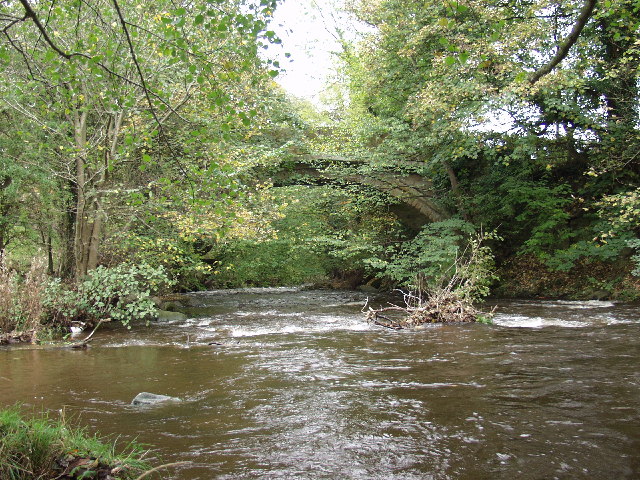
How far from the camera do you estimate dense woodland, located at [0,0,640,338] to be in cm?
1112

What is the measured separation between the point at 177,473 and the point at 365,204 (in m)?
16.6

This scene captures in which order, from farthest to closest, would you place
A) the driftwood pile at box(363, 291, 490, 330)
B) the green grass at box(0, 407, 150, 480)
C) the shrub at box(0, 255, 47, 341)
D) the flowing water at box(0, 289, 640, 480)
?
the driftwood pile at box(363, 291, 490, 330), the shrub at box(0, 255, 47, 341), the flowing water at box(0, 289, 640, 480), the green grass at box(0, 407, 150, 480)

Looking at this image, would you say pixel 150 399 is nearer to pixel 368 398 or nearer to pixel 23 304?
pixel 368 398

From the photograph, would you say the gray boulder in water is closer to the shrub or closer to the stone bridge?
the shrub

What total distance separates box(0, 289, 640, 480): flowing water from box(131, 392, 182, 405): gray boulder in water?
0.71ft

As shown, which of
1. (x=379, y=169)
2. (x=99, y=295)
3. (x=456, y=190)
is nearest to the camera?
(x=99, y=295)

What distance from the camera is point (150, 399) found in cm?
586

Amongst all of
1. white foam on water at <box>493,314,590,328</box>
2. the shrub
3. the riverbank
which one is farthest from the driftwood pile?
the shrub

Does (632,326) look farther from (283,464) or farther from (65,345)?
(65,345)

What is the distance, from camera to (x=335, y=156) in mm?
17719

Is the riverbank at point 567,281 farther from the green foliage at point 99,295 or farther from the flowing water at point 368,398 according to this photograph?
the green foliage at point 99,295

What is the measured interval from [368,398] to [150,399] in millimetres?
2568

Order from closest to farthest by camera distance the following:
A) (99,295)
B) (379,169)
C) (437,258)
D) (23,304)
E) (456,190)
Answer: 1. (23,304)
2. (99,295)
3. (437,258)
4. (379,169)
5. (456,190)

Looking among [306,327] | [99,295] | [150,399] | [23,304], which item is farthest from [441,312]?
[23,304]
